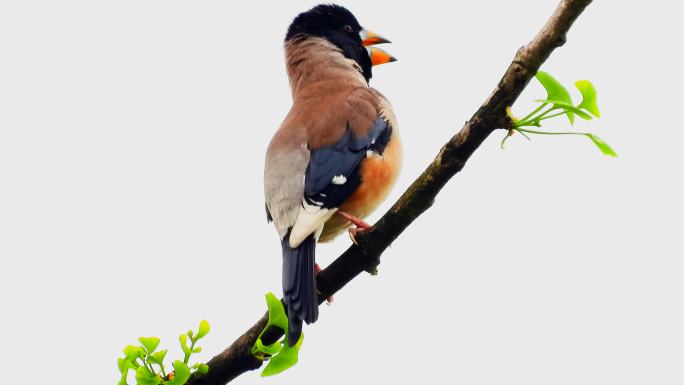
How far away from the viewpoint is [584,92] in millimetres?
3293

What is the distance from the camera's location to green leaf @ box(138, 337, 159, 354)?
11.5ft

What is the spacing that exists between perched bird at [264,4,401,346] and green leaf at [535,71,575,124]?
Result: 1.49m

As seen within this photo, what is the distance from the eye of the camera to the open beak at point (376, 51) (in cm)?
770

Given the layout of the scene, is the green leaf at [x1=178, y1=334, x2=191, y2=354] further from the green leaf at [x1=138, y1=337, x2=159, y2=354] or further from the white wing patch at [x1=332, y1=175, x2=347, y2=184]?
the white wing patch at [x1=332, y1=175, x2=347, y2=184]

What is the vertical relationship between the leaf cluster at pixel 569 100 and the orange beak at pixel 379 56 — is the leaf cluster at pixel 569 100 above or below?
below

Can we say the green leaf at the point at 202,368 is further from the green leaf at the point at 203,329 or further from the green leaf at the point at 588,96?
the green leaf at the point at 588,96

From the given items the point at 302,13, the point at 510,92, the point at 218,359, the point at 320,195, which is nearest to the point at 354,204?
the point at 320,195

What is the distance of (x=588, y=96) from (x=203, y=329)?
163 cm

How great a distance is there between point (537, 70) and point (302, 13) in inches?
182

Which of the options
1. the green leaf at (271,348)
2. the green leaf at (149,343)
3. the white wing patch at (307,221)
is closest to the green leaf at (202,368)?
the green leaf at (271,348)

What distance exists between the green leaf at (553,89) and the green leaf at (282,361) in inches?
55.3

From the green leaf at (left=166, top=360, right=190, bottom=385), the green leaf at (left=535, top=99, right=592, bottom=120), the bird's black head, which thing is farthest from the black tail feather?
the bird's black head

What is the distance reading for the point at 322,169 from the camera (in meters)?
5.41

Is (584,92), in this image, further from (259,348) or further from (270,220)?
(270,220)
